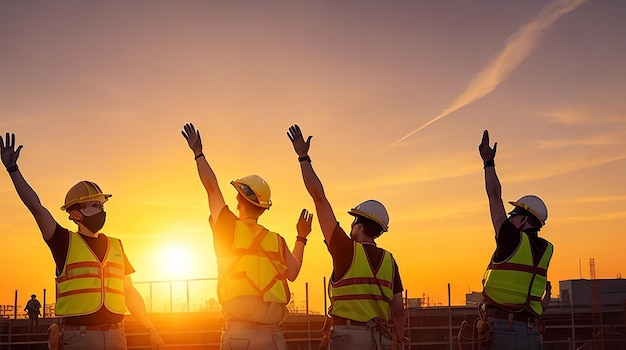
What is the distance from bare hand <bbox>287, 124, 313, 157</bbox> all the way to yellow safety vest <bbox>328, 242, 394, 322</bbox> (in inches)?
39.5

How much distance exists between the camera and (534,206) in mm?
9023

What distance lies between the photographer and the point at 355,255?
792 centimetres

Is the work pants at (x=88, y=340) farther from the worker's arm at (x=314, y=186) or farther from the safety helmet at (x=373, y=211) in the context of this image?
the safety helmet at (x=373, y=211)

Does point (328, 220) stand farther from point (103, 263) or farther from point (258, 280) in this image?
point (103, 263)

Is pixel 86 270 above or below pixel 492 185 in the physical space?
below

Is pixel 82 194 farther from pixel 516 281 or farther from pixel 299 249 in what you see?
pixel 516 281

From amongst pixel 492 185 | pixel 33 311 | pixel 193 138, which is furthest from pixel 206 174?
pixel 33 311

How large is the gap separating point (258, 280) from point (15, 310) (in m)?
30.0

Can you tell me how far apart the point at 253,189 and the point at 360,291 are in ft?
4.55

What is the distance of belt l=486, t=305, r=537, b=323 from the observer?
8570 mm

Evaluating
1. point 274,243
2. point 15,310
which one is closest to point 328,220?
point 274,243

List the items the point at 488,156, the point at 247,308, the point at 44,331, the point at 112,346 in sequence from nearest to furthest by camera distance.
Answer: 1. the point at 247,308
2. the point at 112,346
3. the point at 488,156
4. the point at 44,331

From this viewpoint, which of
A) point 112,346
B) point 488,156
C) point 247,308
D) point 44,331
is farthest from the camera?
point 44,331

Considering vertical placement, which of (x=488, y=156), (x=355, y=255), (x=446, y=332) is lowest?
(x=446, y=332)
